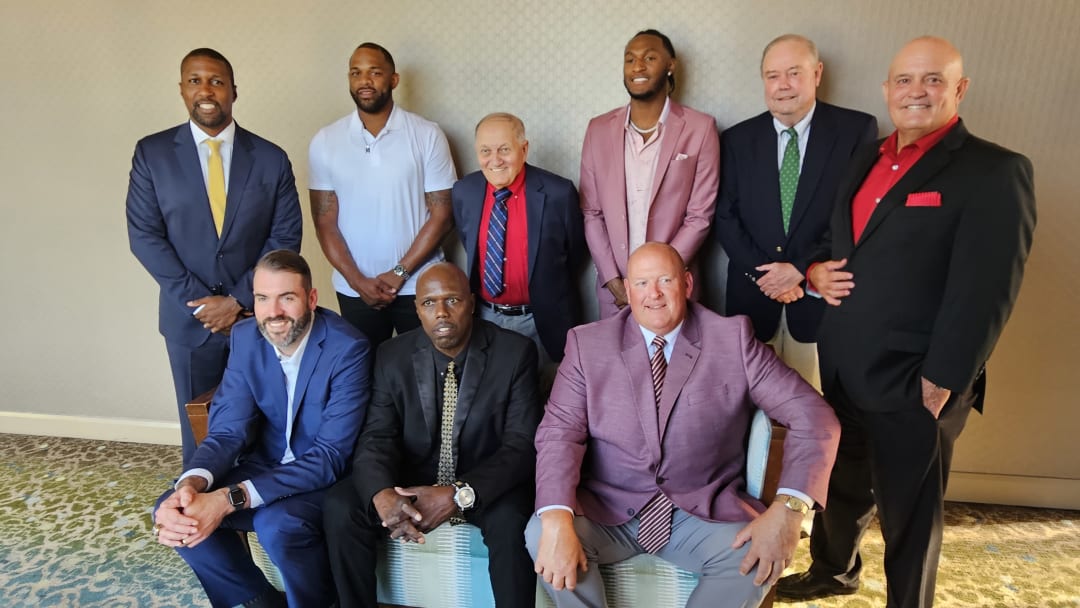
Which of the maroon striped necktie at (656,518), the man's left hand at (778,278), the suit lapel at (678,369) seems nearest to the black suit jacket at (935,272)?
the man's left hand at (778,278)

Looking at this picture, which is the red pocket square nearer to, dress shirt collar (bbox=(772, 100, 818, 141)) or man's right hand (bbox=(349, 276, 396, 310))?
dress shirt collar (bbox=(772, 100, 818, 141))

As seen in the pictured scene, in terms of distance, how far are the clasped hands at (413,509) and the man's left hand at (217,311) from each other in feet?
3.73

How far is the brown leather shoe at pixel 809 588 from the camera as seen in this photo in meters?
2.60

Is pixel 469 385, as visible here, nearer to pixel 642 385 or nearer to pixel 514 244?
pixel 642 385

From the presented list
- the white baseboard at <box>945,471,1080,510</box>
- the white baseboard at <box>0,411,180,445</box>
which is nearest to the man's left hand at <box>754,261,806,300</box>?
the white baseboard at <box>945,471,1080,510</box>

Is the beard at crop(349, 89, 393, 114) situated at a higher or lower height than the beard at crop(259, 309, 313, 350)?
higher

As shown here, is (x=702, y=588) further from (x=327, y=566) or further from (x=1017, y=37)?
(x=1017, y=37)

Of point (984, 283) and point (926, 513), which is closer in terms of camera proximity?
point (984, 283)

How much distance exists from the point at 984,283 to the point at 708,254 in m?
1.44

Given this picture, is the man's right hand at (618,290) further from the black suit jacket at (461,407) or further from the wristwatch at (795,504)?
the wristwatch at (795,504)

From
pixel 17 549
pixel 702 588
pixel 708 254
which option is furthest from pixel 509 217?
pixel 17 549

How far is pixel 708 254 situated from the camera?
131 inches

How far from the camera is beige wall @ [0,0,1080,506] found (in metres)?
3.00

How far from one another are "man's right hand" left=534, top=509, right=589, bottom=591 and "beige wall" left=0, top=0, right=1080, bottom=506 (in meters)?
1.91
